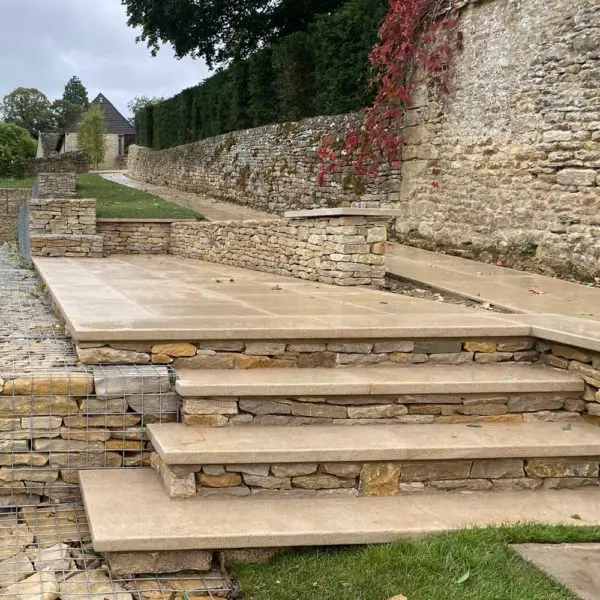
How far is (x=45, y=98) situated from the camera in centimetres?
7744

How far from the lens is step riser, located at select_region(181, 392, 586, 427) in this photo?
13.3 feet

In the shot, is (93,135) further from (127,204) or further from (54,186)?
(127,204)

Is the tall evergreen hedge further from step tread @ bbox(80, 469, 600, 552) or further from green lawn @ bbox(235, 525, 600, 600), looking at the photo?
green lawn @ bbox(235, 525, 600, 600)

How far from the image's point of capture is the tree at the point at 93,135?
37750 millimetres

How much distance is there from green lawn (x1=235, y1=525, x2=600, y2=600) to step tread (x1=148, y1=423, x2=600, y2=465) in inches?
20.0

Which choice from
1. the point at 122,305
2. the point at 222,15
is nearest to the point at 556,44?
the point at 122,305

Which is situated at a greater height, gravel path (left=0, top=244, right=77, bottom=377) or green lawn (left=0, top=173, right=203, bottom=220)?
green lawn (left=0, top=173, right=203, bottom=220)

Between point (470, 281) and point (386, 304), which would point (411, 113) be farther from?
point (386, 304)

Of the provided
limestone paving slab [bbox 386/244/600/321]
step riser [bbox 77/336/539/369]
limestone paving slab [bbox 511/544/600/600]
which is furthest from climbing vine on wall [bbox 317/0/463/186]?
limestone paving slab [bbox 511/544/600/600]

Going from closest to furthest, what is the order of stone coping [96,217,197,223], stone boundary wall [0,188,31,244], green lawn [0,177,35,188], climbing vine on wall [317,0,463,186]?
climbing vine on wall [317,0,463,186], stone coping [96,217,197,223], stone boundary wall [0,188,31,244], green lawn [0,177,35,188]

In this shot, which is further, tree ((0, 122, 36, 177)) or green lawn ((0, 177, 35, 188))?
tree ((0, 122, 36, 177))

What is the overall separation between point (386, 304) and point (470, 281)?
2.02m

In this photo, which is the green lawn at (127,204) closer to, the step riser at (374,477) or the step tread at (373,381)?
the step tread at (373,381)

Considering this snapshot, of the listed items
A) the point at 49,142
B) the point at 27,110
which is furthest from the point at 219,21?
the point at 27,110
